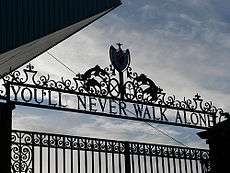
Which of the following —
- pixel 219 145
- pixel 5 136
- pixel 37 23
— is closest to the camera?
pixel 5 136

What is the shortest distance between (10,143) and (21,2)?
2.69 meters

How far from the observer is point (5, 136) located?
1049cm

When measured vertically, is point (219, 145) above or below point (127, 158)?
above

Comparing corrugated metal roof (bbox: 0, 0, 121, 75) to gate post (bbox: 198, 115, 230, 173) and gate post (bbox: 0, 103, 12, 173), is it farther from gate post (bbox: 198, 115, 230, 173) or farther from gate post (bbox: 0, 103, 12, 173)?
gate post (bbox: 198, 115, 230, 173)

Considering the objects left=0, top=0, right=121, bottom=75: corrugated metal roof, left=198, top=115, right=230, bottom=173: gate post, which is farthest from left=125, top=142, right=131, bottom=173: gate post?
left=0, top=0, right=121, bottom=75: corrugated metal roof

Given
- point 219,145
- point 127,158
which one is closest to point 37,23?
point 127,158

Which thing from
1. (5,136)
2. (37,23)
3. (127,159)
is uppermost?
(37,23)

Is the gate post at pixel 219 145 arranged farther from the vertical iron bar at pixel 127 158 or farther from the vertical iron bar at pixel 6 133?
the vertical iron bar at pixel 6 133

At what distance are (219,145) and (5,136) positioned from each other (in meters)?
5.33

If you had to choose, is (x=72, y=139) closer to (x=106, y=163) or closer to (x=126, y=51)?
(x=106, y=163)

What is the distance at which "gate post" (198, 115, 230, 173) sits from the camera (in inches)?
520

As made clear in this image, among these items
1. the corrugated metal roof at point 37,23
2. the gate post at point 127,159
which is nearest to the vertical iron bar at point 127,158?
the gate post at point 127,159

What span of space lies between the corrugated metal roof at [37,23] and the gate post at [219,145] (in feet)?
12.2

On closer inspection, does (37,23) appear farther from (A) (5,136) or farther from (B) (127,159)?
(B) (127,159)
